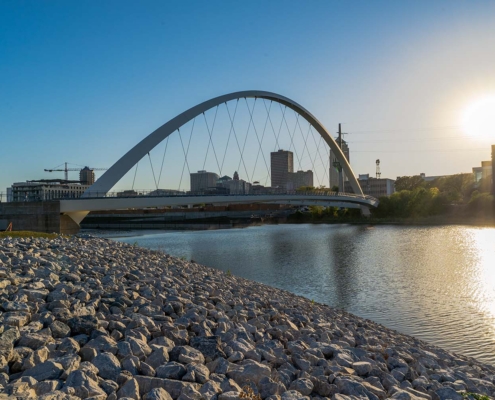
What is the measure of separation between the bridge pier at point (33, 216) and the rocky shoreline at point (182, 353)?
22.4m

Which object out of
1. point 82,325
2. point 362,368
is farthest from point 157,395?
point 362,368

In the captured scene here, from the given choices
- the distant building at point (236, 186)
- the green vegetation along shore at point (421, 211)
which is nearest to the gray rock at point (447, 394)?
the distant building at point (236, 186)

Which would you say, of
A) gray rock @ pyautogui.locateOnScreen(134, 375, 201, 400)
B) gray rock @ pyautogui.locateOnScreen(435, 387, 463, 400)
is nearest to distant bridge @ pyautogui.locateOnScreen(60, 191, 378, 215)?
gray rock @ pyautogui.locateOnScreen(134, 375, 201, 400)

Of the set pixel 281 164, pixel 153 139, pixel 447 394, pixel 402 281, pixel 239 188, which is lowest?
pixel 402 281

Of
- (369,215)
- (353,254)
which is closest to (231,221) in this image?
(369,215)

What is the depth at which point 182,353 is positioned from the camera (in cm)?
430

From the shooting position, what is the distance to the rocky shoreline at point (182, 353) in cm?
361

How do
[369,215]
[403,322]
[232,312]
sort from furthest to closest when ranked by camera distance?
[369,215]
[403,322]
[232,312]

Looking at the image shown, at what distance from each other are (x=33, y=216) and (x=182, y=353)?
89.4ft

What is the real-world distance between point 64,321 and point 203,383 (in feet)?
6.43

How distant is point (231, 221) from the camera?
6931 centimetres

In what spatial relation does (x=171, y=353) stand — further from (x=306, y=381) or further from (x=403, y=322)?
(x=403, y=322)

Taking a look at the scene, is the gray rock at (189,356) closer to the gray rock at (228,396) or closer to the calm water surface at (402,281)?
the gray rock at (228,396)

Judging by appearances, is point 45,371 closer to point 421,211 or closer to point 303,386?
point 303,386
